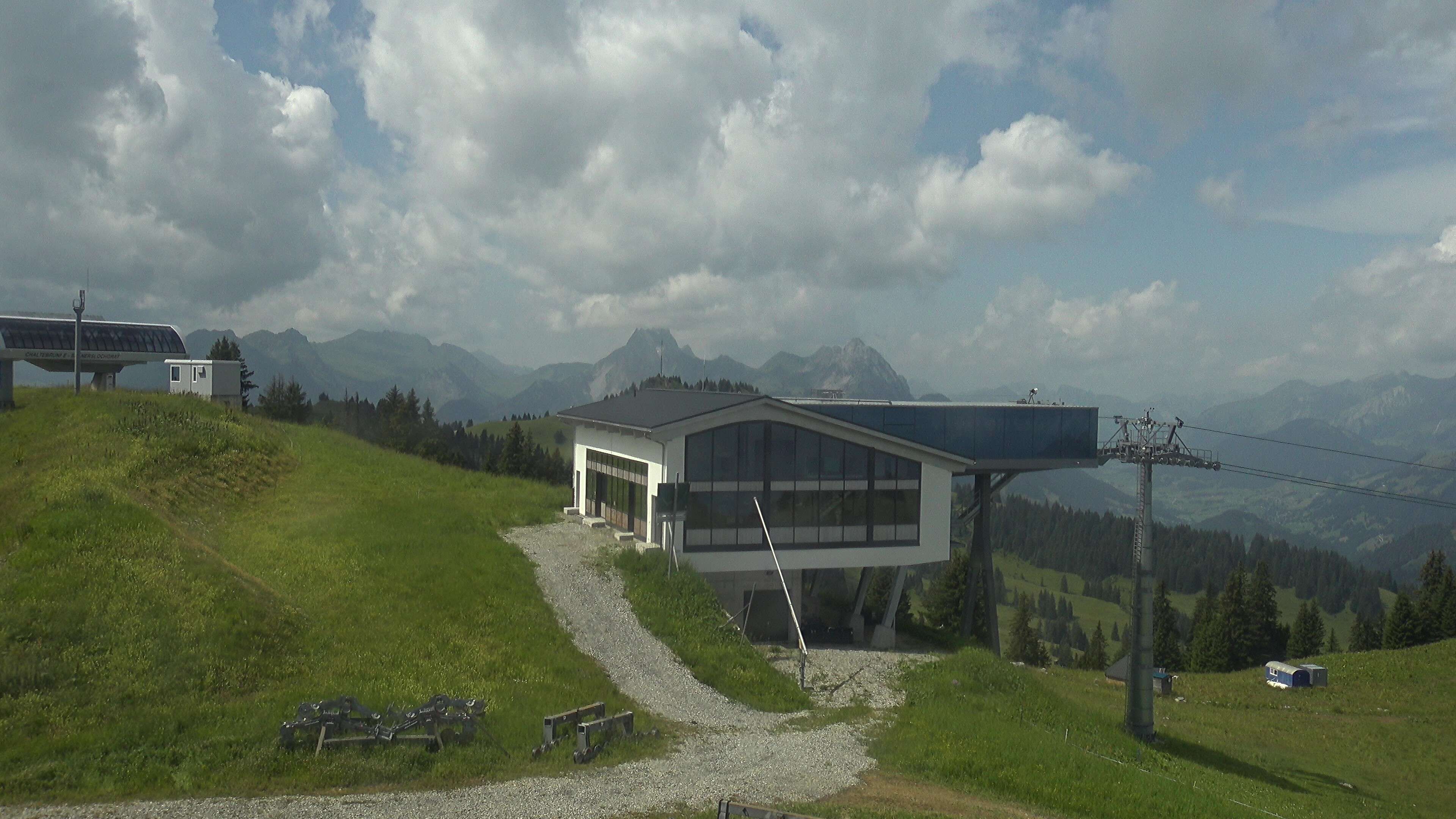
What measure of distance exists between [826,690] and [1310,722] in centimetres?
2707

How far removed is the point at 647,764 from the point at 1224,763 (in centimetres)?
2193

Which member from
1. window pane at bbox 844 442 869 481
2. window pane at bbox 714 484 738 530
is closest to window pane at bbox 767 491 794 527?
window pane at bbox 714 484 738 530

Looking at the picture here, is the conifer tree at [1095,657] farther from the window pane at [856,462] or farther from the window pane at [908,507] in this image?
the window pane at [856,462]

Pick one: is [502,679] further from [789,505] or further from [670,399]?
[670,399]

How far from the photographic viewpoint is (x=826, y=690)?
24.5 metres

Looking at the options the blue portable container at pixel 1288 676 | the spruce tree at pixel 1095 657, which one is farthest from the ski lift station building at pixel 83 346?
the spruce tree at pixel 1095 657

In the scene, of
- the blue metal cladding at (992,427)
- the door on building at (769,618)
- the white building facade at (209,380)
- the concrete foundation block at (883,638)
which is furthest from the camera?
the white building facade at (209,380)

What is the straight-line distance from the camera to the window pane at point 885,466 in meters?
34.7

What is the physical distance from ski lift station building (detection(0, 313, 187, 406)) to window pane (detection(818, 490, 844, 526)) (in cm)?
3640

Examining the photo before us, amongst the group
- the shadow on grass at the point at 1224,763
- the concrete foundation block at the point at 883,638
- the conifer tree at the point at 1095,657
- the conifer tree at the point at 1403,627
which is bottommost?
the conifer tree at the point at 1095,657

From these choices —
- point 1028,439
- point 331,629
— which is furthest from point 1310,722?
point 331,629

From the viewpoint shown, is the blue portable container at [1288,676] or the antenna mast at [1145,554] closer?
the antenna mast at [1145,554]

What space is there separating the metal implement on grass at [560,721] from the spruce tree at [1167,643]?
2998 inches

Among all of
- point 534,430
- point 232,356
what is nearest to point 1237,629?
point 232,356
